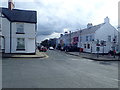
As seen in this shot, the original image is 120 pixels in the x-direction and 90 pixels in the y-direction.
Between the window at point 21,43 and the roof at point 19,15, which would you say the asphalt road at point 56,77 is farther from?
the roof at point 19,15

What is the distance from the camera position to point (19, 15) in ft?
85.7

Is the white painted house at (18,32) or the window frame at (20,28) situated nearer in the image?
the white painted house at (18,32)

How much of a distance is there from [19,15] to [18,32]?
3.60 metres

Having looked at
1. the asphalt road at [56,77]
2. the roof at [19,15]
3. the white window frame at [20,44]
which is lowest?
the asphalt road at [56,77]

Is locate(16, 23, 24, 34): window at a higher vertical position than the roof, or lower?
lower

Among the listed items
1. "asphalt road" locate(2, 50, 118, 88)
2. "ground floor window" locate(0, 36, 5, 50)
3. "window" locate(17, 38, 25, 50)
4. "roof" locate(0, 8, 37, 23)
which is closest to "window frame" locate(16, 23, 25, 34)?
"roof" locate(0, 8, 37, 23)

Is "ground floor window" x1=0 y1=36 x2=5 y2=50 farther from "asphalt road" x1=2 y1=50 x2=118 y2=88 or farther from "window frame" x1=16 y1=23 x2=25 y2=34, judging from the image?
"asphalt road" x1=2 y1=50 x2=118 y2=88

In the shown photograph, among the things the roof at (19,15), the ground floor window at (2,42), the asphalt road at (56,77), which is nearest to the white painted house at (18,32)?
the roof at (19,15)

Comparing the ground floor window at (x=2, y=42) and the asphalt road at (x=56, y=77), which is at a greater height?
the ground floor window at (x=2, y=42)

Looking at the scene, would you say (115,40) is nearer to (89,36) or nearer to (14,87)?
(89,36)

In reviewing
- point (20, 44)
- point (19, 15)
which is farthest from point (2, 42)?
point (19, 15)

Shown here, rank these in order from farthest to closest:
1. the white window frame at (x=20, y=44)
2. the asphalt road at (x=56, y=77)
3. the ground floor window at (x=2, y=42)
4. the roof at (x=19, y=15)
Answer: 1. the white window frame at (x=20, y=44)
2. the roof at (x=19, y=15)
3. the ground floor window at (x=2, y=42)
4. the asphalt road at (x=56, y=77)

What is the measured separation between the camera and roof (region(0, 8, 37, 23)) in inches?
976

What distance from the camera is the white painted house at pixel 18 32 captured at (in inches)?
954
